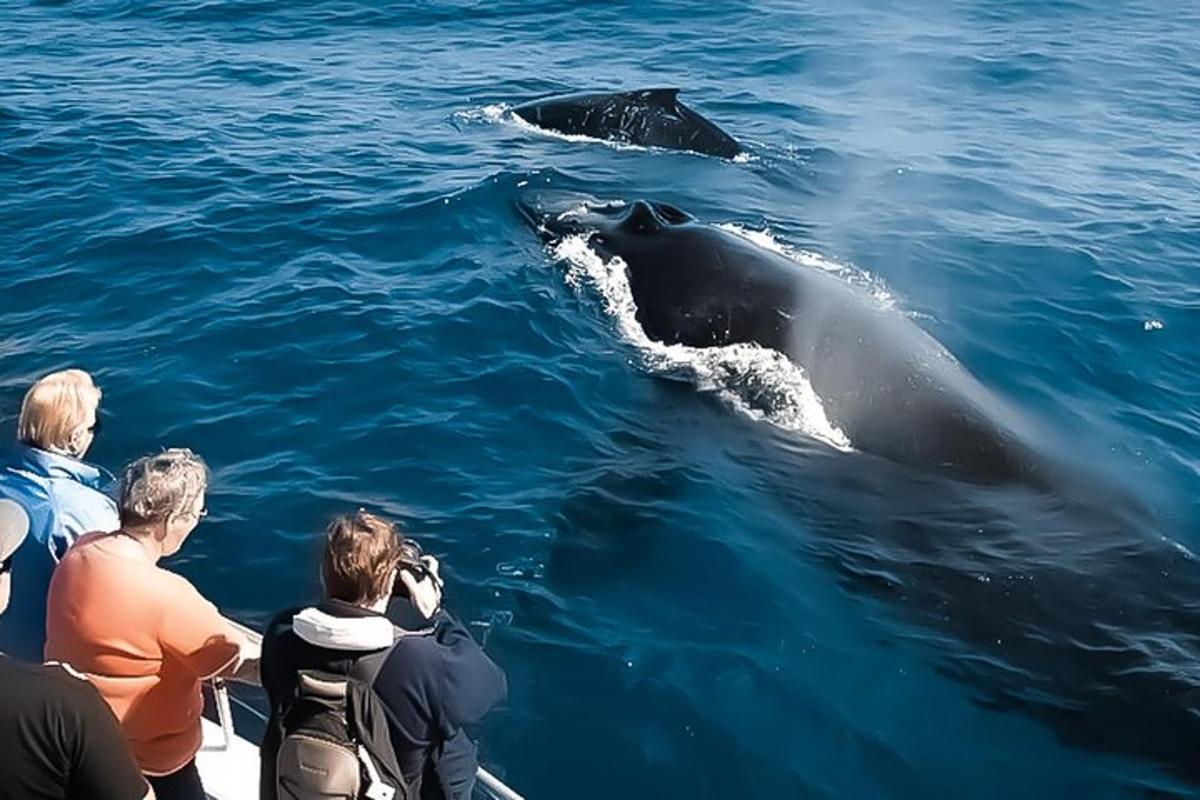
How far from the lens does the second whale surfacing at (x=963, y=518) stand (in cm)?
872

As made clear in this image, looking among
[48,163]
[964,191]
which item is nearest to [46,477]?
[48,163]

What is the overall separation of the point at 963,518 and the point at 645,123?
12.9 m

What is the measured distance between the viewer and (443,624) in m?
5.33

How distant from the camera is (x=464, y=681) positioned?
5082 mm

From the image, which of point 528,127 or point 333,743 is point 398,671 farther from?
point 528,127

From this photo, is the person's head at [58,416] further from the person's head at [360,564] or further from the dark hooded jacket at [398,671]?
the person's head at [360,564]

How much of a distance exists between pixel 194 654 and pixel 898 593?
228 inches

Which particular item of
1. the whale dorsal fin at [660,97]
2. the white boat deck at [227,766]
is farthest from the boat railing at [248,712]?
the whale dorsal fin at [660,97]

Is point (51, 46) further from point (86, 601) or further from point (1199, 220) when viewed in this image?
point (86, 601)

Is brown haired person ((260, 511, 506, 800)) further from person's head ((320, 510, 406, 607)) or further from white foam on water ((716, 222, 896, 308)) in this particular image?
white foam on water ((716, 222, 896, 308))

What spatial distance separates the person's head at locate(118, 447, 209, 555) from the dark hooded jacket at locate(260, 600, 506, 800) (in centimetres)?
62

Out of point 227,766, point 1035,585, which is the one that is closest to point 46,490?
point 227,766

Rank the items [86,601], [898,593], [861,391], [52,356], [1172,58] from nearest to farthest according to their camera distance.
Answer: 1. [86,601]
2. [898,593]
3. [861,391]
4. [52,356]
5. [1172,58]

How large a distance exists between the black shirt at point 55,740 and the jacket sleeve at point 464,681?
1210 mm
